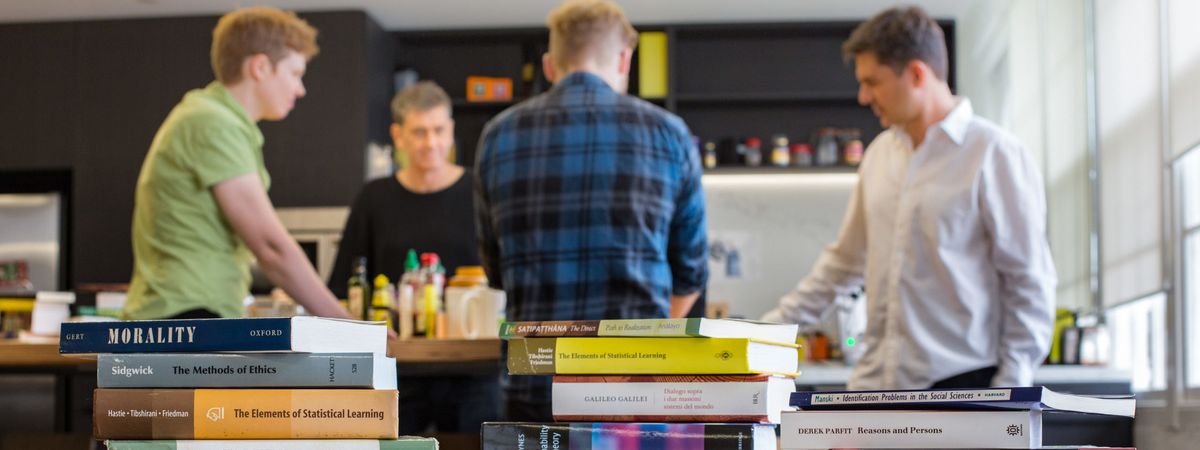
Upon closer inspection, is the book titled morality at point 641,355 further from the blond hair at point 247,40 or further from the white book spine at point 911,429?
the blond hair at point 247,40

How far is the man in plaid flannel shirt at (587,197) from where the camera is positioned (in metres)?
2.05

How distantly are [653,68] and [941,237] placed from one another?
380 centimetres

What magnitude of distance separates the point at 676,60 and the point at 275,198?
6.41 feet

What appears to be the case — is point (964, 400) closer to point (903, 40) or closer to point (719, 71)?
point (903, 40)

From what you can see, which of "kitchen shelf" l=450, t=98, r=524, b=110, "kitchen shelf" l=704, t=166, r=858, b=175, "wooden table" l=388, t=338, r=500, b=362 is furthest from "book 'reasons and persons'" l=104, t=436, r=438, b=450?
"kitchen shelf" l=450, t=98, r=524, b=110

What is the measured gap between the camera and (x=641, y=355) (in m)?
1.00

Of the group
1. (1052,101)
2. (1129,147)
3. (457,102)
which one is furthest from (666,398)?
(457,102)

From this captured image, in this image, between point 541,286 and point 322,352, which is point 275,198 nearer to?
point 541,286

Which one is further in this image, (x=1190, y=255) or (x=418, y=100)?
(x=418, y=100)

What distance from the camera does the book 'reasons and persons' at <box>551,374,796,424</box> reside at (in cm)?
98

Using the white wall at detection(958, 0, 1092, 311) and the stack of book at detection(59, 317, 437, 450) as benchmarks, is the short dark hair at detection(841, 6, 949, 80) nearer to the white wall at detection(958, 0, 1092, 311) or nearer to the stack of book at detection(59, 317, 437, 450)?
the stack of book at detection(59, 317, 437, 450)

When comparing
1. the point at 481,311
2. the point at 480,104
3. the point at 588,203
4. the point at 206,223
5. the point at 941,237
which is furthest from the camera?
the point at 480,104

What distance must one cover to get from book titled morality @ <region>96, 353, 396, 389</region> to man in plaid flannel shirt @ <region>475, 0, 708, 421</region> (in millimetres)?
1039

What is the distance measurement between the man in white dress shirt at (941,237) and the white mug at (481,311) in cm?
66
